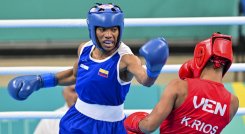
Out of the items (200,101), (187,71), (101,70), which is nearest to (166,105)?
(200,101)

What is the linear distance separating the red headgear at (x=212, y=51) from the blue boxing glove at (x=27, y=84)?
716 mm

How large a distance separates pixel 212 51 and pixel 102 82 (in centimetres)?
46

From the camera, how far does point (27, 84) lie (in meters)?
2.65

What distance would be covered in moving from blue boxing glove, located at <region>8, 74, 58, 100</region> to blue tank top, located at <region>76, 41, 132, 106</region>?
251 millimetres

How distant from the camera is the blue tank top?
241cm

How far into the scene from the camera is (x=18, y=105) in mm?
3732

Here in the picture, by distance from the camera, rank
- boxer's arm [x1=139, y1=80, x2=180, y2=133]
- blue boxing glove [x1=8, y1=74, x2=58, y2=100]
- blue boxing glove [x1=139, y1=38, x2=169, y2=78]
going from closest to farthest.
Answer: blue boxing glove [x1=139, y1=38, x2=169, y2=78]
boxer's arm [x1=139, y1=80, x2=180, y2=133]
blue boxing glove [x1=8, y1=74, x2=58, y2=100]

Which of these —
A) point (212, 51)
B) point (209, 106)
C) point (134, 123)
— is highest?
point (212, 51)

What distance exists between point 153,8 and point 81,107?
2916 mm

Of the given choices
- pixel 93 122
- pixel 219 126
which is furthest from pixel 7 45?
pixel 219 126

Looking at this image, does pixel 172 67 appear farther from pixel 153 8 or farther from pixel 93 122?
pixel 153 8

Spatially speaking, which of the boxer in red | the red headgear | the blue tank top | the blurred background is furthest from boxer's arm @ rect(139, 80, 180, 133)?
the blurred background

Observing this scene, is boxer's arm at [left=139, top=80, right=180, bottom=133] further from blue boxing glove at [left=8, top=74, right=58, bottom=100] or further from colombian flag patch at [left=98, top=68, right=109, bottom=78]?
blue boxing glove at [left=8, top=74, right=58, bottom=100]

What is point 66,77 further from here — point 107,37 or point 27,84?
point 107,37
